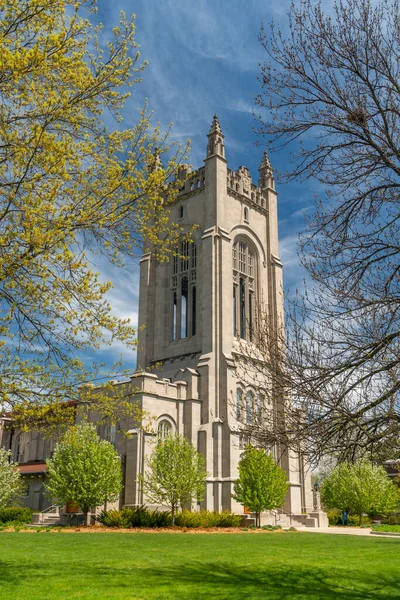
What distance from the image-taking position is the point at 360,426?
A: 8828 millimetres

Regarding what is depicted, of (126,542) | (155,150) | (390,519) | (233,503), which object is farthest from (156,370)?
(155,150)

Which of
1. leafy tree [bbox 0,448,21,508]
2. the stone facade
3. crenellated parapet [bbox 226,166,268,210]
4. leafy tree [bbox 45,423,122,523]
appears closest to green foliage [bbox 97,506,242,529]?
leafy tree [bbox 45,423,122,523]

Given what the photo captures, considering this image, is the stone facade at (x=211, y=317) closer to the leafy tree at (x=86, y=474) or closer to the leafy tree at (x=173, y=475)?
the leafy tree at (x=173, y=475)

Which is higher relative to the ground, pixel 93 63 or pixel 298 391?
pixel 93 63

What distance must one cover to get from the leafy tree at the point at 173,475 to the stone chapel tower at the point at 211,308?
2.27 meters

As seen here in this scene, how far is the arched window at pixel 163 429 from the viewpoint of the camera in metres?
34.9

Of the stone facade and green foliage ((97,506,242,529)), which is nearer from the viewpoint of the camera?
green foliage ((97,506,242,529))

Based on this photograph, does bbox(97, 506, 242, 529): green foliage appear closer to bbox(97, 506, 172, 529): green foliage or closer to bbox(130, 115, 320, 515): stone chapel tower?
bbox(97, 506, 172, 529): green foliage

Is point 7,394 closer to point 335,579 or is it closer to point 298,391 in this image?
point 298,391

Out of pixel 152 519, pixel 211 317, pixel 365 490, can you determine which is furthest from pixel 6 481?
pixel 365 490

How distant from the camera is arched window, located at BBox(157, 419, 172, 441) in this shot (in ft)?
114

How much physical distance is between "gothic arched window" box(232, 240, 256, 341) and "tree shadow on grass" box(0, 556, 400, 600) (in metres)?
32.0

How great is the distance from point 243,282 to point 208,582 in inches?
1441

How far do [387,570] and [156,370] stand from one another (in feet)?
103
